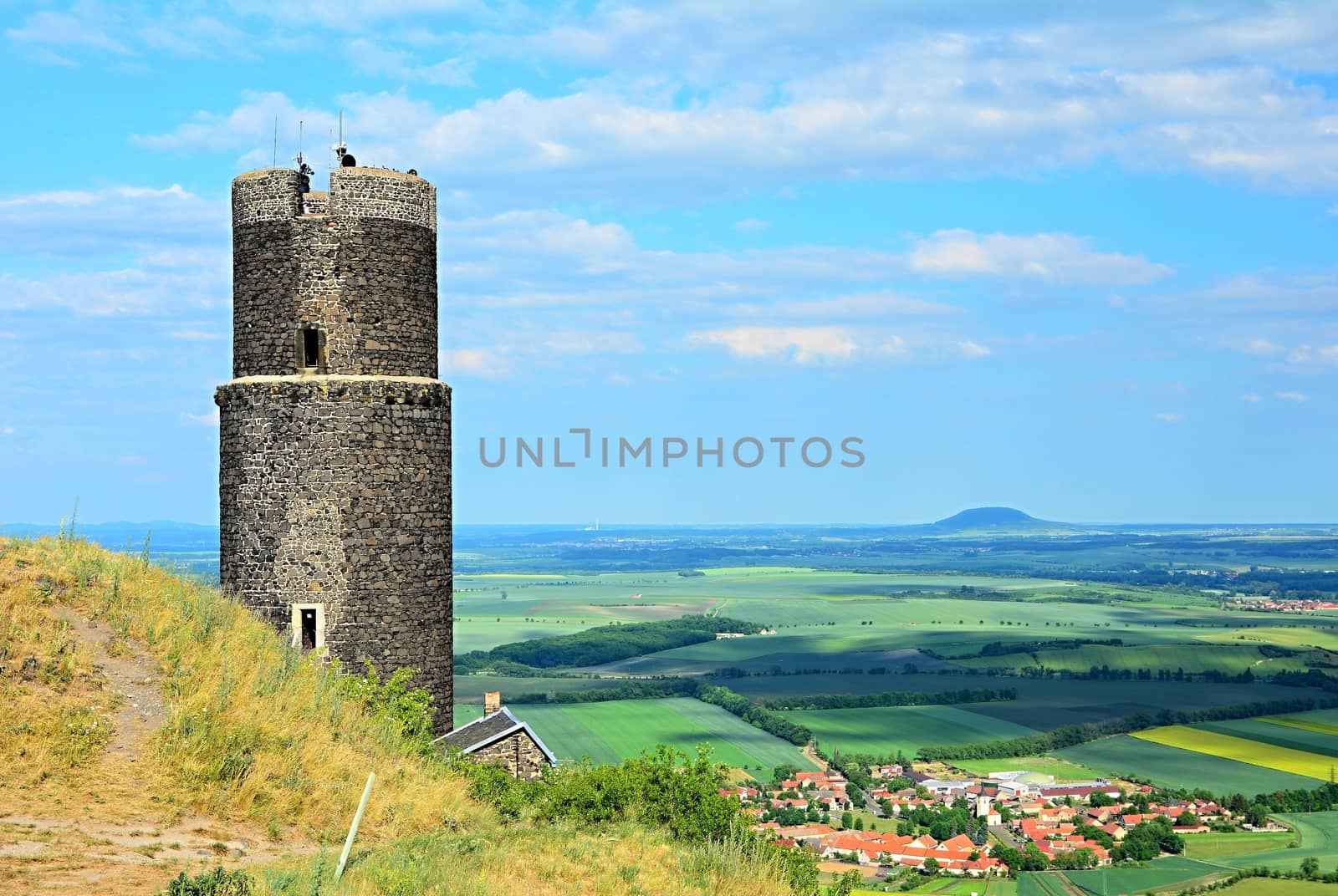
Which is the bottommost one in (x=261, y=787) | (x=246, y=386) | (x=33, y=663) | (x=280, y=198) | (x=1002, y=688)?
(x=1002, y=688)

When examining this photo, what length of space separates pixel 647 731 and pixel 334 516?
86.7 metres

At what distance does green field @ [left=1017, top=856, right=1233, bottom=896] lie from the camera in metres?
60.7

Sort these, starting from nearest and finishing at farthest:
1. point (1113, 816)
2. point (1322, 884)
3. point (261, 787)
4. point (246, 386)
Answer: point (261, 787) < point (246, 386) < point (1322, 884) < point (1113, 816)

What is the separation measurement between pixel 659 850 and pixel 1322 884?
54738 mm

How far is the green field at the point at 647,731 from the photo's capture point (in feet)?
301

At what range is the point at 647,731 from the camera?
103812 mm

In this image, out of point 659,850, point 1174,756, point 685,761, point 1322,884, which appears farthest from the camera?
point 1174,756

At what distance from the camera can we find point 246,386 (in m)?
20.7

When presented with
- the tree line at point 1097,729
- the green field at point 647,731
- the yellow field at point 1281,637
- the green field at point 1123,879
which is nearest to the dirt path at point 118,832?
the green field at point 1123,879

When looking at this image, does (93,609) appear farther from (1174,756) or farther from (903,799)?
(1174,756)

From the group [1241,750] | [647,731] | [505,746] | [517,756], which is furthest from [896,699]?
[505,746]

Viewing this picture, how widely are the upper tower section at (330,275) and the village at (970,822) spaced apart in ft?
138

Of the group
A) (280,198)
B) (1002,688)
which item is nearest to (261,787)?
(280,198)

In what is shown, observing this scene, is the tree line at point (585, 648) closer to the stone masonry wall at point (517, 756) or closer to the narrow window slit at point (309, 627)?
the stone masonry wall at point (517, 756)
